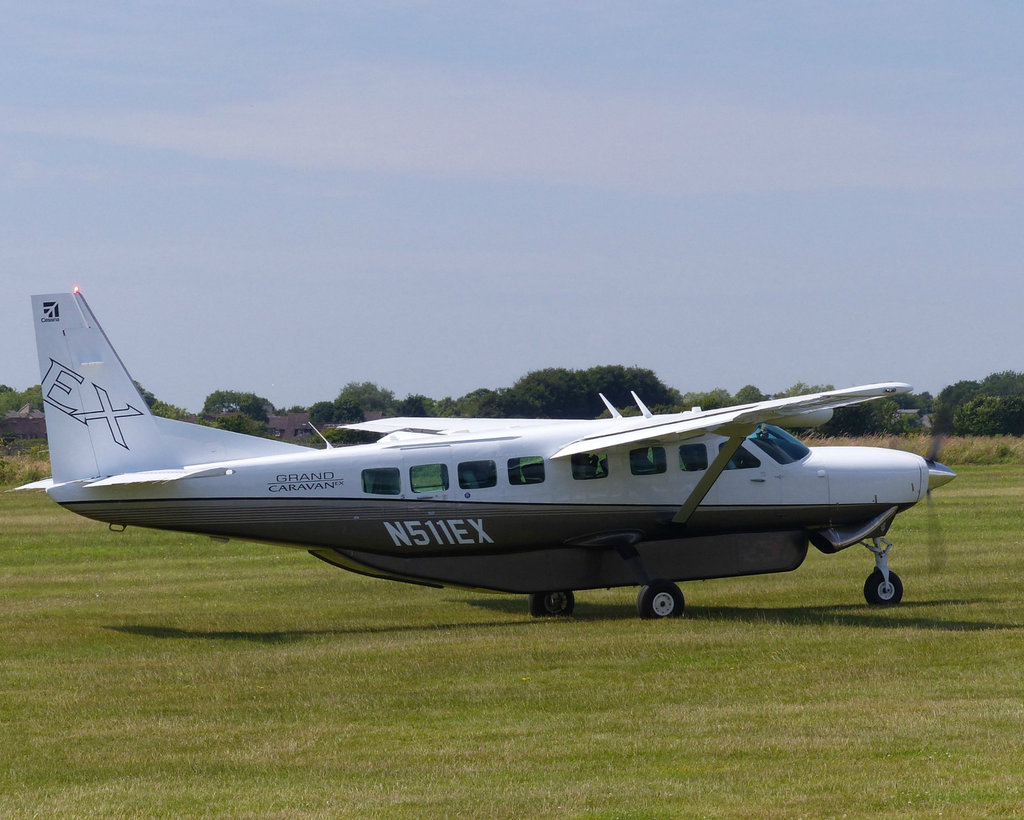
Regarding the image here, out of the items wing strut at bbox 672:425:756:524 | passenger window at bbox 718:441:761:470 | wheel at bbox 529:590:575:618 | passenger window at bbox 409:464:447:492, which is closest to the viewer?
wing strut at bbox 672:425:756:524

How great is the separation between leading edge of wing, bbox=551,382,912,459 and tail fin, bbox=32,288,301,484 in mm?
4856

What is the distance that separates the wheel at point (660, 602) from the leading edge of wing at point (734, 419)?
1820 millimetres

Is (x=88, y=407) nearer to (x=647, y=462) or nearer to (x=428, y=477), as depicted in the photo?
(x=428, y=477)

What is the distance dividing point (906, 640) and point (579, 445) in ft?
15.3

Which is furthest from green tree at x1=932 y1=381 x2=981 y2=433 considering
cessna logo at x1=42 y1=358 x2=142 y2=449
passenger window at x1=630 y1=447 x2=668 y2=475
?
cessna logo at x1=42 y1=358 x2=142 y2=449

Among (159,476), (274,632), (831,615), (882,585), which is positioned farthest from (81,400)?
(882,585)

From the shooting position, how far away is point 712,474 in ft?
52.4

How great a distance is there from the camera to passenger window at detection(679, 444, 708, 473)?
54.2 ft

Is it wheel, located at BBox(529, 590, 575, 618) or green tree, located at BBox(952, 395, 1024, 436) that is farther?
green tree, located at BBox(952, 395, 1024, 436)

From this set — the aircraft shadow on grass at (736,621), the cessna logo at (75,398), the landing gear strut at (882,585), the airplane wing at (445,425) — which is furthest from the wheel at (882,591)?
the cessna logo at (75,398)

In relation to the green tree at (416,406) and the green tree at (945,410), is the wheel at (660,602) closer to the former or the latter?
the green tree at (945,410)

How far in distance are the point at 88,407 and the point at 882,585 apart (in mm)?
10235

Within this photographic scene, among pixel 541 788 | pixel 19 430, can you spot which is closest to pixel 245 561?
pixel 541 788

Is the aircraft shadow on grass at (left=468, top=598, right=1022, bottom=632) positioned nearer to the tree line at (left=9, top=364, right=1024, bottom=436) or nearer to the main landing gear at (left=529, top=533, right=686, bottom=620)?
the main landing gear at (left=529, top=533, right=686, bottom=620)
